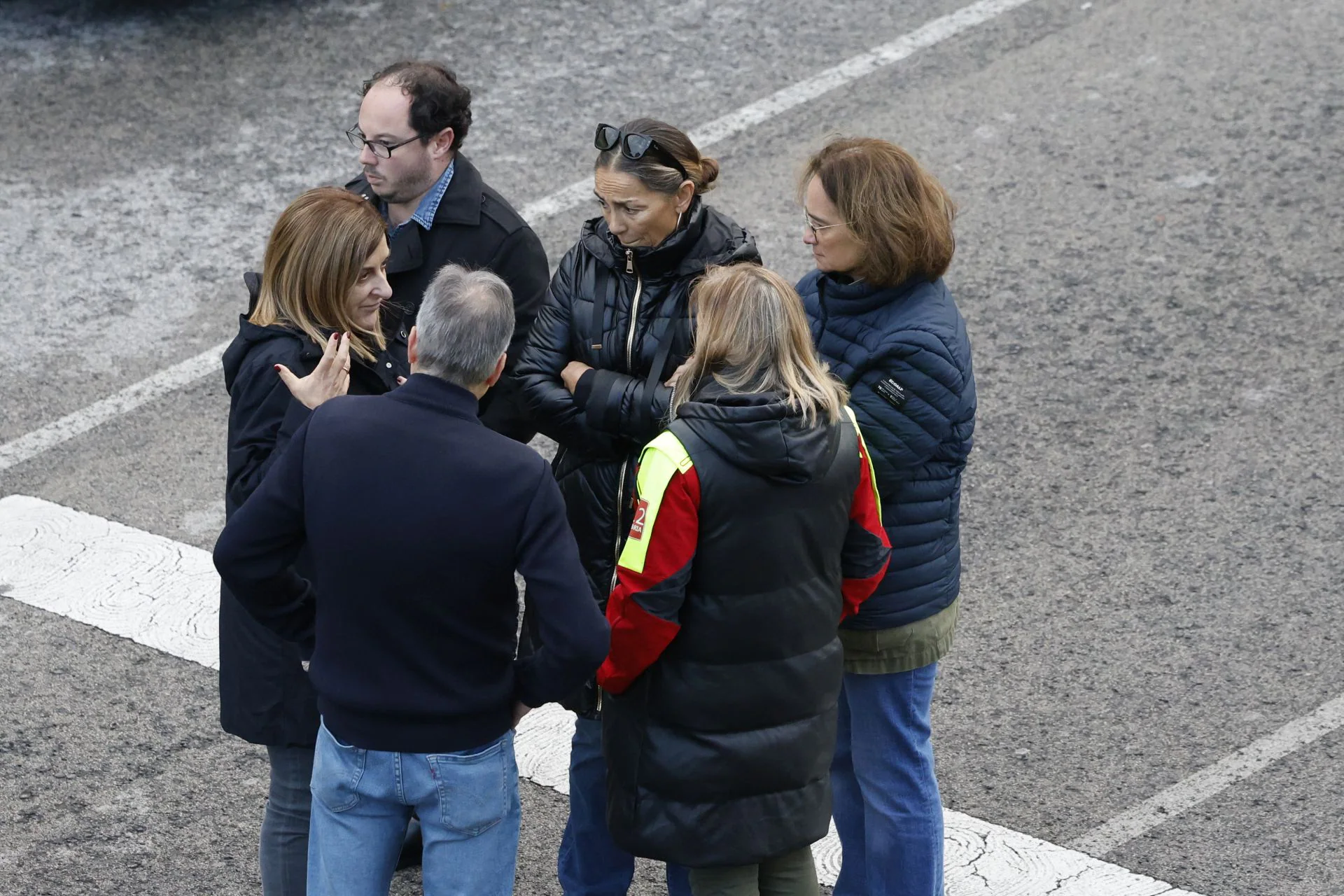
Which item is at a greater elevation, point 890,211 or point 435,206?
point 890,211

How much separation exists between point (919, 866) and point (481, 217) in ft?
7.68

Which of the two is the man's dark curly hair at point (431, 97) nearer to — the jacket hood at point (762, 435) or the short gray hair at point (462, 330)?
the short gray hair at point (462, 330)

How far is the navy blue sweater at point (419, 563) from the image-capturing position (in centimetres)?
367

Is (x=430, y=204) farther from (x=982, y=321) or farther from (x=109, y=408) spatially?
(x=982, y=321)

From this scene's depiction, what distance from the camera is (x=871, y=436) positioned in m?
4.37

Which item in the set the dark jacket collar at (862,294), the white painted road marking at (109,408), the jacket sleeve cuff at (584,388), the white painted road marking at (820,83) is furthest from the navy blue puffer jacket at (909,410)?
the white painted road marking at (820,83)

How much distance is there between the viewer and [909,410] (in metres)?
4.37

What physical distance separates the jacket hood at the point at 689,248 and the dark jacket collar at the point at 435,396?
1.10 meters

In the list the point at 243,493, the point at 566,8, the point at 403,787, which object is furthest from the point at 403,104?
the point at 566,8

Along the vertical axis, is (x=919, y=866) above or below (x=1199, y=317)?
above

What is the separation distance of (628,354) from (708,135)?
16.3 ft

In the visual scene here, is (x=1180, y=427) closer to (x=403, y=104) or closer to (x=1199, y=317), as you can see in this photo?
(x=1199, y=317)

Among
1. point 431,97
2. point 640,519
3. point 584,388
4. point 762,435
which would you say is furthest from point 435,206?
point 762,435

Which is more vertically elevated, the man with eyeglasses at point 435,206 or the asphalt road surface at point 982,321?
the man with eyeglasses at point 435,206
